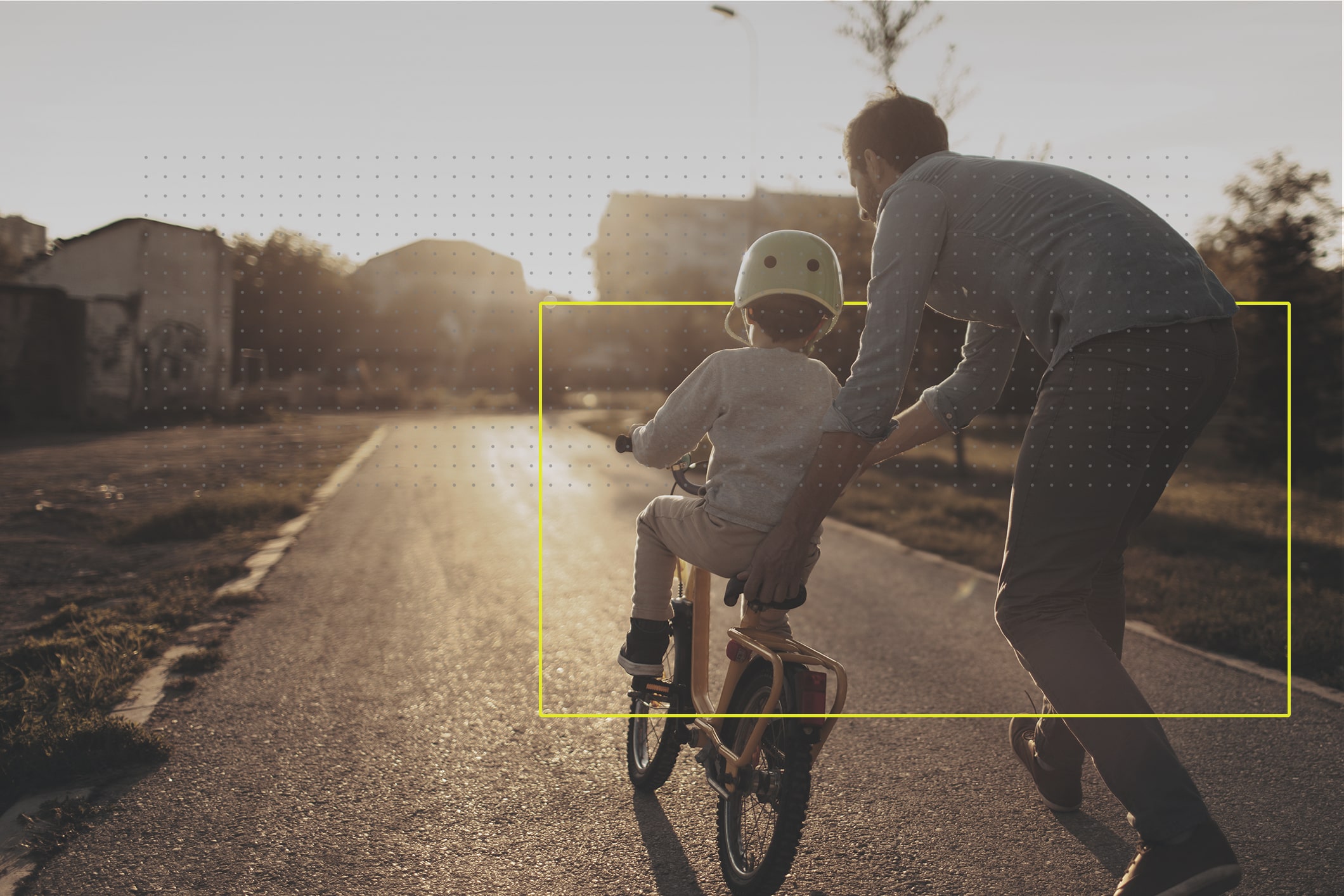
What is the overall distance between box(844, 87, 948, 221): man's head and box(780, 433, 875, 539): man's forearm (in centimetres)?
67

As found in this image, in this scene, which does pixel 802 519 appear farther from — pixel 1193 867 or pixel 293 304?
pixel 293 304

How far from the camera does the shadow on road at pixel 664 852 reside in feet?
8.86

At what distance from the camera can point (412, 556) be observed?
8.29 metres

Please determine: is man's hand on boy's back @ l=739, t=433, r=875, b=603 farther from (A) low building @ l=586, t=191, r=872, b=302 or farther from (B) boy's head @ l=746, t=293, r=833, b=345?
(A) low building @ l=586, t=191, r=872, b=302

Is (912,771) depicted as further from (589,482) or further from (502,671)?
(589,482)

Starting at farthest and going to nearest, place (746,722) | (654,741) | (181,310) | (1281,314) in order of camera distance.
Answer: (1281,314) < (181,310) < (654,741) < (746,722)

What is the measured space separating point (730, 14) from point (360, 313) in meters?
1.67

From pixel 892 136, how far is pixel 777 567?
3.50ft

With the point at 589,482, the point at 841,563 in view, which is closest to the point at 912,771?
the point at 841,563

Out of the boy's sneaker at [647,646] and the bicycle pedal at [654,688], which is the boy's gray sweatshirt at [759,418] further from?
the bicycle pedal at [654,688]

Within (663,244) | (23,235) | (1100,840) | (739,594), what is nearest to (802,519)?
(739,594)

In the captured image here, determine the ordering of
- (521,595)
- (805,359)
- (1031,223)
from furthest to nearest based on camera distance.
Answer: (521,595) → (805,359) → (1031,223)

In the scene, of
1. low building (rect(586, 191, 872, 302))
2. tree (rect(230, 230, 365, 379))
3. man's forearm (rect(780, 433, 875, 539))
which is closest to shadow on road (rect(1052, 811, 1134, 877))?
man's forearm (rect(780, 433, 875, 539))

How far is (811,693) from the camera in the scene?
254 centimetres
